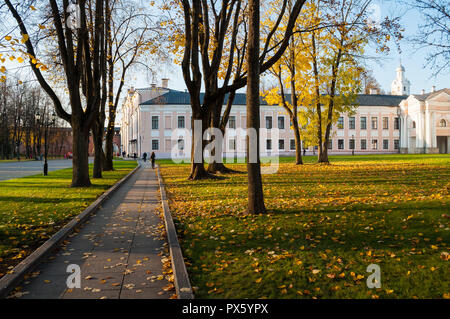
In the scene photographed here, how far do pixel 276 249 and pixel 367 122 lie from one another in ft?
226

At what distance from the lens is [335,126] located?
67.4m

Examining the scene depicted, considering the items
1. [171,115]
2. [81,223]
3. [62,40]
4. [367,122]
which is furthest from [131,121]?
→ [81,223]

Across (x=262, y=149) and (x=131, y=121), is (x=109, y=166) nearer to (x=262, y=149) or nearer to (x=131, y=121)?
(x=262, y=149)

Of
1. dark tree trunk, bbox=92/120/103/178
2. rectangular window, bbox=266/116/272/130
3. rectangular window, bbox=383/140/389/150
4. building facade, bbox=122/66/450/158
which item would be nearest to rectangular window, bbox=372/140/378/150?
building facade, bbox=122/66/450/158

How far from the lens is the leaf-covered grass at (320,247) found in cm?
429

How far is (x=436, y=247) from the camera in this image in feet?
17.9

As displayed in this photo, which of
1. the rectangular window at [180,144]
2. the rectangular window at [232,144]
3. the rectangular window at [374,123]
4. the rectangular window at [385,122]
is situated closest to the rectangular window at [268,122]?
the rectangular window at [232,144]

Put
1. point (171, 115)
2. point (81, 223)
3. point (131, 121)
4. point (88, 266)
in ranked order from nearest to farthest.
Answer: point (88, 266) → point (81, 223) → point (171, 115) → point (131, 121)

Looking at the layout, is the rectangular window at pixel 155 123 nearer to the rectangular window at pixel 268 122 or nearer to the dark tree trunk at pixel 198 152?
the rectangular window at pixel 268 122

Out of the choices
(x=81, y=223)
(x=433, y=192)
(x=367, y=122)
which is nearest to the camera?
(x=81, y=223)

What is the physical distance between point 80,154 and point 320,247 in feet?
39.5

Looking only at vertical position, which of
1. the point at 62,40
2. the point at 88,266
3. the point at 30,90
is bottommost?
the point at 88,266

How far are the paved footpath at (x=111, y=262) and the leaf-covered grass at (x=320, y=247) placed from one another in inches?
20.1

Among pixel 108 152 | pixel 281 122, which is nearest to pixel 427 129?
pixel 281 122
